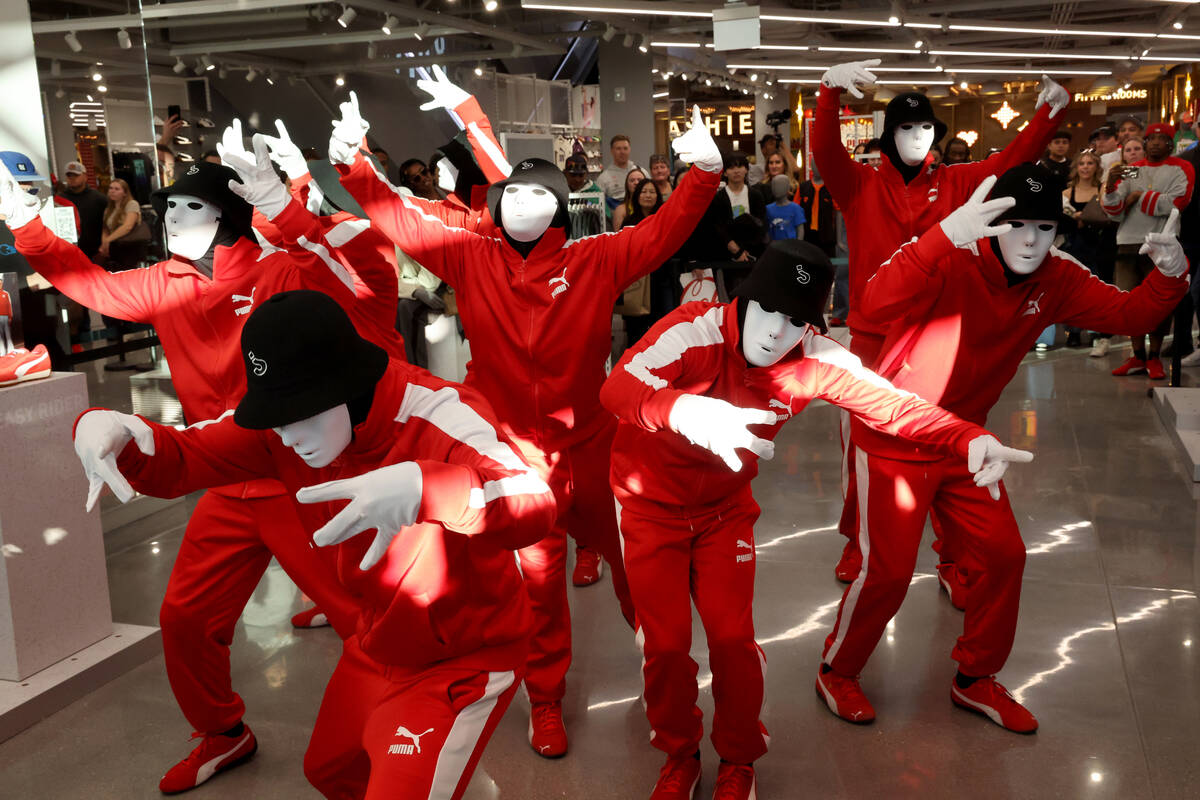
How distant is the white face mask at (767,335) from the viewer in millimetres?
2674

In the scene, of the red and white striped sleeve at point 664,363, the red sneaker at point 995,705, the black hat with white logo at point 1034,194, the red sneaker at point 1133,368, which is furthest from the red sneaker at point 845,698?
the red sneaker at point 1133,368

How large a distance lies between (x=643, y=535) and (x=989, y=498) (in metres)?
1.17

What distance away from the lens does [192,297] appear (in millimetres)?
3141

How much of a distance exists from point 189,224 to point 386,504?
1838mm

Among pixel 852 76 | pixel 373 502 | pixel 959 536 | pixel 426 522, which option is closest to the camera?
pixel 373 502

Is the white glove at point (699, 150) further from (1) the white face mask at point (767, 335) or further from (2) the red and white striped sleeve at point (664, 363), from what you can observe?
(1) the white face mask at point (767, 335)

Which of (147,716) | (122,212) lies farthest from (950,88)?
(147,716)

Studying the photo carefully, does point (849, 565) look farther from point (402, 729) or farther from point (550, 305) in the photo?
point (402, 729)

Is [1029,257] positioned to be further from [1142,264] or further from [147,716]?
[1142,264]

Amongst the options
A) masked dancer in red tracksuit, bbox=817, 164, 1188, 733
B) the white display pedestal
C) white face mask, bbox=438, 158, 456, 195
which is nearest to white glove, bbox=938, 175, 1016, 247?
masked dancer in red tracksuit, bbox=817, 164, 1188, 733

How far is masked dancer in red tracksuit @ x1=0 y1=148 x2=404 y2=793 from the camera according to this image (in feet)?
9.77

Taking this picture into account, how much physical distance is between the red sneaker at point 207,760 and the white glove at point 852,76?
10.2ft

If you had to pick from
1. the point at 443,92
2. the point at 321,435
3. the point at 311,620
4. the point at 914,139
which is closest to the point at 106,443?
the point at 321,435

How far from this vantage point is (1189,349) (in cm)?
904
